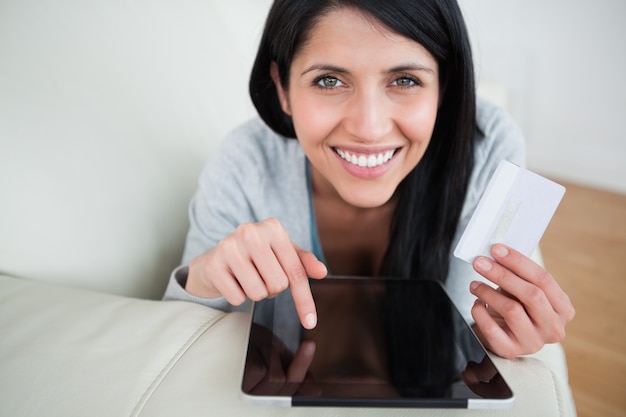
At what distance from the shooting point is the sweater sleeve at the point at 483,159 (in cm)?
89

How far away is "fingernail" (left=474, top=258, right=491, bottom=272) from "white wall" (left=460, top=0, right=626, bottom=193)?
147 centimetres

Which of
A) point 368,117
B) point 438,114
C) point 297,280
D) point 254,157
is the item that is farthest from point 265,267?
point 438,114

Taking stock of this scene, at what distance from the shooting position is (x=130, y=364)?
49 cm

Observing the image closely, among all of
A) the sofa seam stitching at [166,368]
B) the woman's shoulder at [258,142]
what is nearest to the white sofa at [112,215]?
the sofa seam stitching at [166,368]

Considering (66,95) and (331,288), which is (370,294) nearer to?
(331,288)

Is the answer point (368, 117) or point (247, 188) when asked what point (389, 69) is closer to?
point (368, 117)

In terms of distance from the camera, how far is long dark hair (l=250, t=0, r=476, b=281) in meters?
0.67

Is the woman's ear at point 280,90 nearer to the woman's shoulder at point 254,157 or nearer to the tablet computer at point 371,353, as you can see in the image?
the woman's shoulder at point 254,157

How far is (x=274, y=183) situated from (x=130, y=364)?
A: 499mm

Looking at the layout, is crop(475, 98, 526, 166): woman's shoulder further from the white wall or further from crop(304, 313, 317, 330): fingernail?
the white wall

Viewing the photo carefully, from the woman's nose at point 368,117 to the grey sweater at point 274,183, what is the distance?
24 centimetres

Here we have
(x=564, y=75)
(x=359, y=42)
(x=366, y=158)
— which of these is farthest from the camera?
(x=564, y=75)

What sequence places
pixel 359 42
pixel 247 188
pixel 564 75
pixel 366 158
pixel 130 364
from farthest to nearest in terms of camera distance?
pixel 564 75, pixel 247 188, pixel 366 158, pixel 359 42, pixel 130 364

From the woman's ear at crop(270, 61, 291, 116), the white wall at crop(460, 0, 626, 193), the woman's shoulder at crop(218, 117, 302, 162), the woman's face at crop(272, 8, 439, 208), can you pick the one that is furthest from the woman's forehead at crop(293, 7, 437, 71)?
the white wall at crop(460, 0, 626, 193)
